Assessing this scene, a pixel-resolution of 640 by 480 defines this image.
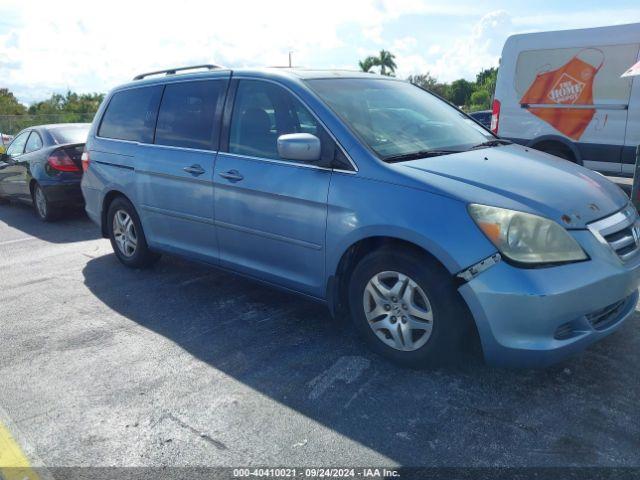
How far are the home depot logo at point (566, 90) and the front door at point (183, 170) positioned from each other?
5.88 metres

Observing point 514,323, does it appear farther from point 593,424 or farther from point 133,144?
point 133,144

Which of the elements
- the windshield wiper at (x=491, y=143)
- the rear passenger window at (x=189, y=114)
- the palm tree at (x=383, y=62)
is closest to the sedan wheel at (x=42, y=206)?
the rear passenger window at (x=189, y=114)

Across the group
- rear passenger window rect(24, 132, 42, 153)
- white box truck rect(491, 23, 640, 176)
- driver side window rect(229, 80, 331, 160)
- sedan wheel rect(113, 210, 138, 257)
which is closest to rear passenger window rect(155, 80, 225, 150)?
driver side window rect(229, 80, 331, 160)

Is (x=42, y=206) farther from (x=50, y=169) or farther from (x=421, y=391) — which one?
(x=421, y=391)

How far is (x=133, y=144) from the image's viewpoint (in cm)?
512

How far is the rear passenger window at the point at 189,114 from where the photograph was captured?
441 cm

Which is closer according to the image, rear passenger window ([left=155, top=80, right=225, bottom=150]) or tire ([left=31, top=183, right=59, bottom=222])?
rear passenger window ([left=155, top=80, right=225, bottom=150])

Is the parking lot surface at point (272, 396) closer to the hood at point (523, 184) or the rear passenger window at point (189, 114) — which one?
the hood at point (523, 184)

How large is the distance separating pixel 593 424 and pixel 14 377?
10.9ft

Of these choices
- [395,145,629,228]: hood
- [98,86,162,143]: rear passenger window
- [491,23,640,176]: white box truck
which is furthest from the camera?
[491,23,640,176]: white box truck

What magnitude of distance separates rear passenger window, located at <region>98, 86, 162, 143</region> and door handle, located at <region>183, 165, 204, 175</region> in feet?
2.43

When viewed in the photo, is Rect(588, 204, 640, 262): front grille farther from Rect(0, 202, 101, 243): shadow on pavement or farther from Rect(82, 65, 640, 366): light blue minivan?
Rect(0, 202, 101, 243): shadow on pavement

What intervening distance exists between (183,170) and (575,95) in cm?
622

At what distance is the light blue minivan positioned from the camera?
2910 mm
